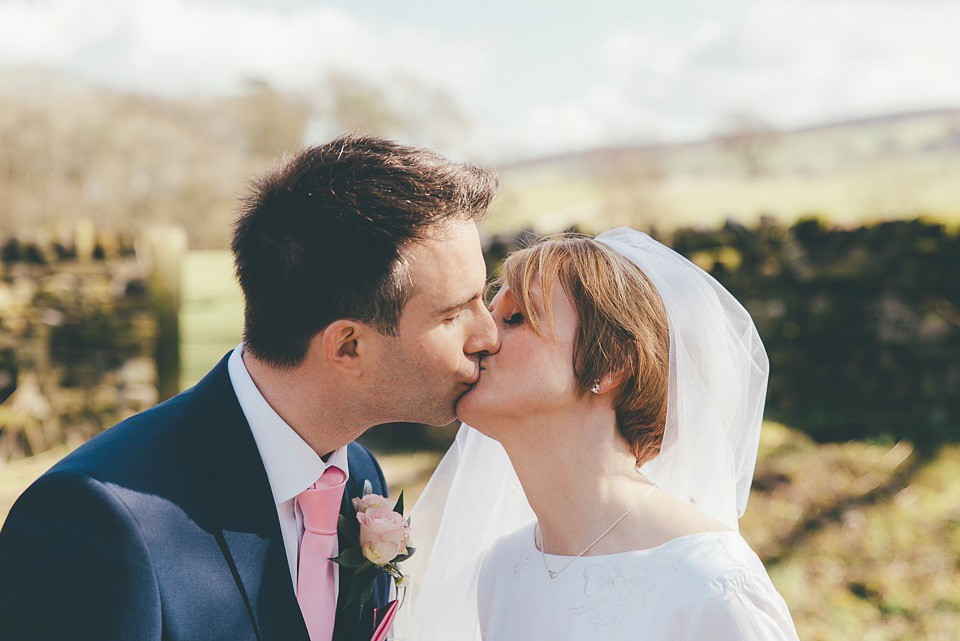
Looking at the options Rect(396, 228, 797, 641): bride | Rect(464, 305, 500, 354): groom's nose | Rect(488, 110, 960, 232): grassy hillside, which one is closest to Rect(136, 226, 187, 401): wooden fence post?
Rect(396, 228, 797, 641): bride

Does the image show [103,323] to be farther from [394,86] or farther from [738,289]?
[394,86]

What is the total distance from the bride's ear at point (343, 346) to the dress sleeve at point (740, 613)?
114 centimetres

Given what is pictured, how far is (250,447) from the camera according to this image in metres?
2.22

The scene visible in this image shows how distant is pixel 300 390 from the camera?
A: 2.31 meters

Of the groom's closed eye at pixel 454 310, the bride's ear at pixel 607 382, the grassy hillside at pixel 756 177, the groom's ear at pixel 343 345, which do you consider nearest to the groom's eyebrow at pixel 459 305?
the groom's closed eye at pixel 454 310

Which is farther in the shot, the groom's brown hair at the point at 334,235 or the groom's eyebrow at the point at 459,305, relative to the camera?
the groom's eyebrow at the point at 459,305

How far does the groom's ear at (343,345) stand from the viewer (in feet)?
7.43

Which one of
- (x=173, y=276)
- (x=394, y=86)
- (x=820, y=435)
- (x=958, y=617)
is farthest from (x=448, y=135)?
(x=958, y=617)

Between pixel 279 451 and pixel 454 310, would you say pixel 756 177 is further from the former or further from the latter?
pixel 279 451

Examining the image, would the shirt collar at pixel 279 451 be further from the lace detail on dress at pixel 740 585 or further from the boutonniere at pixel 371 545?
the lace detail on dress at pixel 740 585

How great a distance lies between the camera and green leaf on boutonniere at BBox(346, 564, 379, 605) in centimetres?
229

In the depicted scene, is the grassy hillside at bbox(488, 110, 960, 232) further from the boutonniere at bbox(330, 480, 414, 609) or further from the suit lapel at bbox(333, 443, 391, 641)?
the boutonniere at bbox(330, 480, 414, 609)

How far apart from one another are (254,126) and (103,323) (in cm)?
2019

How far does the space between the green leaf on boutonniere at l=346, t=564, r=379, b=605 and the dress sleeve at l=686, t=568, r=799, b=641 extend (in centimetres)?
88
